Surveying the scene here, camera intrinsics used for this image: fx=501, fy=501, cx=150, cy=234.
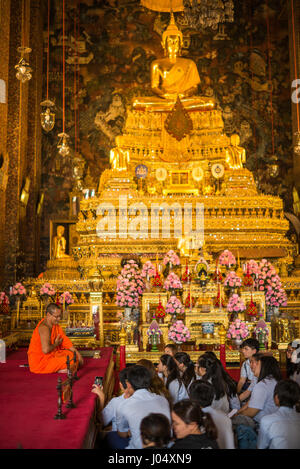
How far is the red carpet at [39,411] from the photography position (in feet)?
8.71

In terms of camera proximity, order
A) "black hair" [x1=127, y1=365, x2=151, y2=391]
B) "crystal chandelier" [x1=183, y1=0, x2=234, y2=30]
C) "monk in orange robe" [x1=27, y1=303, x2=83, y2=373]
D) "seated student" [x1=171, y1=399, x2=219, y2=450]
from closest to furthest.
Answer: "seated student" [x1=171, y1=399, x2=219, y2=450] → "black hair" [x1=127, y1=365, x2=151, y2=391] → "monk in orange robe" [x1=27, y1=303, x2=83, y2=373] → "crystal chandelier" [x1=183, y1=0, x2=234, y2=30]

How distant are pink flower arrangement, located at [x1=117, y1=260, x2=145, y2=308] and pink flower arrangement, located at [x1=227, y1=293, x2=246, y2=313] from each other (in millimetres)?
1289

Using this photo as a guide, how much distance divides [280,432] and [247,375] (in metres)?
1.86

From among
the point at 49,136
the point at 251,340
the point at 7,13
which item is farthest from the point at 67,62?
the point at 251,340

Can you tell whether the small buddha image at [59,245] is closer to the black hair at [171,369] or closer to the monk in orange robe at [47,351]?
the monk in orange robe at [47,351]

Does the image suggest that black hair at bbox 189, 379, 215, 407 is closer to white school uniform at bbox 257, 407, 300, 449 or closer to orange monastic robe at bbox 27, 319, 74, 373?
white school uniform at bbox 257, 407, 300, 449

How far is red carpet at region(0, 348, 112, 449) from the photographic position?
265cm

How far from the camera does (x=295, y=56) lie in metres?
13.3

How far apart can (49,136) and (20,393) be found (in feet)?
39.1

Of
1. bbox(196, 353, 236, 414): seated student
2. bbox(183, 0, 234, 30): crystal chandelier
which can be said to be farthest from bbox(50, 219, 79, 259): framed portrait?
bbox(196, 353, 236, 414): seated student

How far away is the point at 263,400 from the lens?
3570 millimetres

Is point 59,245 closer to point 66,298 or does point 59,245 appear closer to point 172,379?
point 66,298

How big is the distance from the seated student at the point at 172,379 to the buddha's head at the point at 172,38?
1148 cm

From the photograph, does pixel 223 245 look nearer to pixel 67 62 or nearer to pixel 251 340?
pixel 251 340
